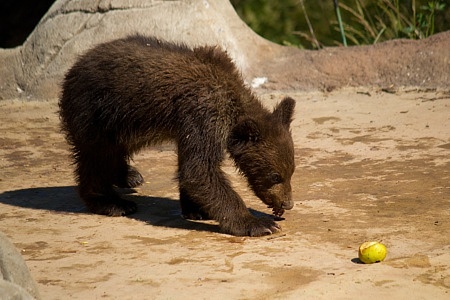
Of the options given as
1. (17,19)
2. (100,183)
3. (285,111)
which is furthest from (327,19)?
(100,183)

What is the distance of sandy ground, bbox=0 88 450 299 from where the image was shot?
18.4 feet

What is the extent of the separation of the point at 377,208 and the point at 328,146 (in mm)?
2420

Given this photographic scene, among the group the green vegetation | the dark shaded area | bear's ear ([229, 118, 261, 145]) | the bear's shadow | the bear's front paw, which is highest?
bear's ear ([229, 118, 261, 145])

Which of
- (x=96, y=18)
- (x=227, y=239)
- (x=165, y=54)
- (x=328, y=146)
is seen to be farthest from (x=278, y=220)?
(x=96, y=18)

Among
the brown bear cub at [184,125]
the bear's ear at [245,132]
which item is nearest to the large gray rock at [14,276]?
the brown bear cub at [184,125]

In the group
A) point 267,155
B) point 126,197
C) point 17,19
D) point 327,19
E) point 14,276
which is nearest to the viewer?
point 14,276

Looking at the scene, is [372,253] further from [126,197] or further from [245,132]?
[126,197]

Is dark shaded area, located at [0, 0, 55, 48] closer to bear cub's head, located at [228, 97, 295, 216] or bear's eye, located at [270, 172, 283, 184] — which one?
bear cub's head, located at [228, 97, 295, 216]

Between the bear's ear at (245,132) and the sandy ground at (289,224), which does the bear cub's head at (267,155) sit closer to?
the bear's ear at (245,132)

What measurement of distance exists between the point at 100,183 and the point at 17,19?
10593mm

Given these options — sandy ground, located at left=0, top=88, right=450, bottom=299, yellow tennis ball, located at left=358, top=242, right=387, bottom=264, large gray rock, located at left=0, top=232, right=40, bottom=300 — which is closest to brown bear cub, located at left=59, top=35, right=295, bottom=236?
sandy ground, located at left=0, top=88, right=450, bottom=299

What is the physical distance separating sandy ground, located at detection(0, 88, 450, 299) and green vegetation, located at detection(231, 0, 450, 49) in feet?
13.2

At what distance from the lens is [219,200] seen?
6938 mm

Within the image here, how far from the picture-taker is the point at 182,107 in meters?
7.07
